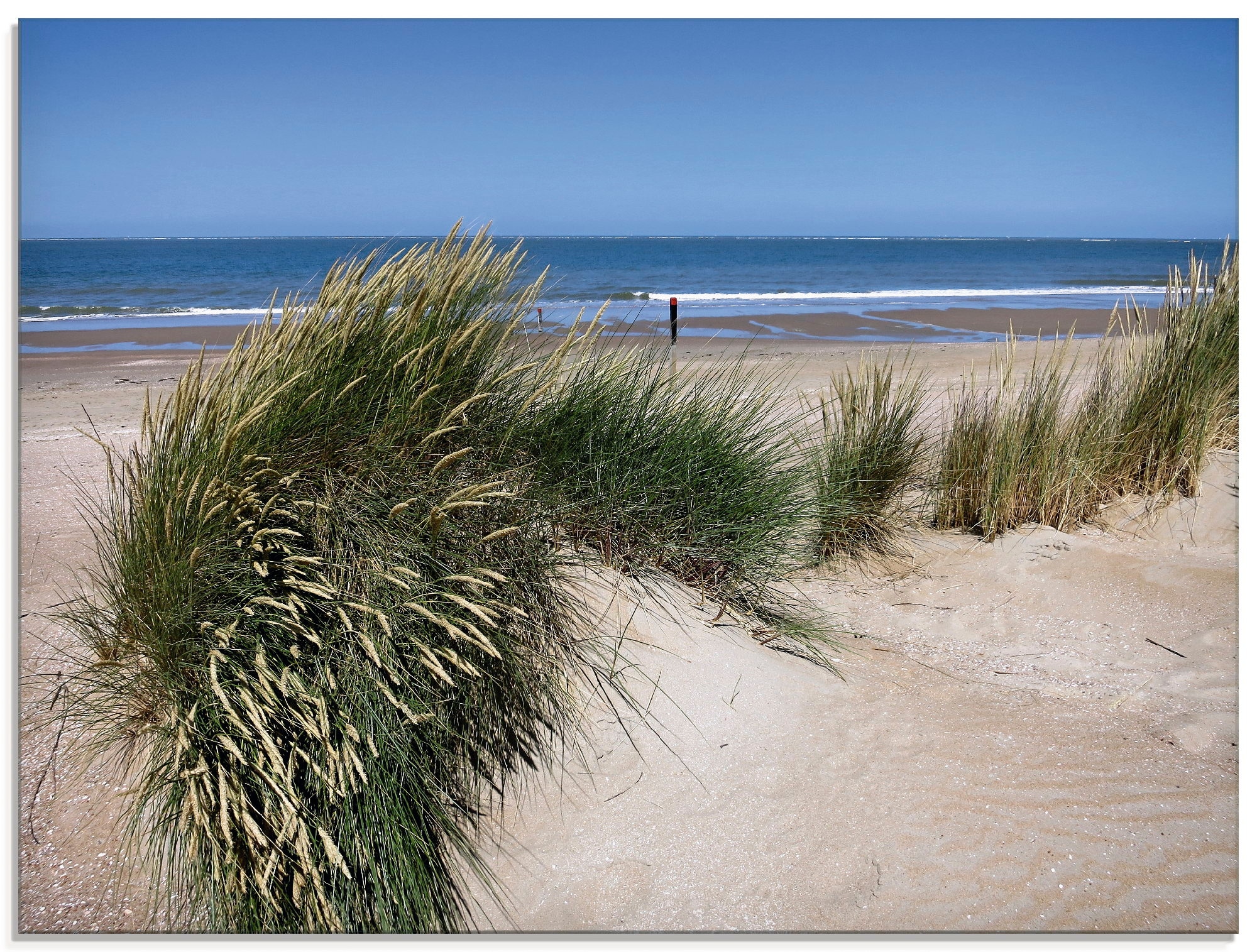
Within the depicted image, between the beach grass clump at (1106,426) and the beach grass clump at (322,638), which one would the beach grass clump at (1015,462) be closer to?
the beach grass clump at (1106,426)

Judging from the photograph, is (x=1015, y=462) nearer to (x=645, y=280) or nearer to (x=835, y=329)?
(x=835, y=329)

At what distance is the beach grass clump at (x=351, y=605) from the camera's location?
209cm

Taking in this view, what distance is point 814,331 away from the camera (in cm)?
1902

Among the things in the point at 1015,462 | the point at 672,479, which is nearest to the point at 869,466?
the point at 1015,462

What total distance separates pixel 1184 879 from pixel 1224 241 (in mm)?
3856

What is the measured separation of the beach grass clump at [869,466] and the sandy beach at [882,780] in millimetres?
385

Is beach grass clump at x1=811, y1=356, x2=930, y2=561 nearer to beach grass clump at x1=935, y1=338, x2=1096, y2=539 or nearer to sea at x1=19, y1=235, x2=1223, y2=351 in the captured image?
beach grass clump at x1=935, y1=338, x2=1096, y2=539

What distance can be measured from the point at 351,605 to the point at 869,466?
3.14 meters

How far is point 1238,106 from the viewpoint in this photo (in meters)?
2.78

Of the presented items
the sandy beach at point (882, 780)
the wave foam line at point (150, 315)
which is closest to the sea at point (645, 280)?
the wave foam line at point (150, 315)

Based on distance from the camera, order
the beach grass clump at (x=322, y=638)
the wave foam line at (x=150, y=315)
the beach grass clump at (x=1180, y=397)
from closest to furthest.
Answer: the beach grass clump at (x=322, y=638), the beach grass clump at (x=1180, y=397), the wave foam line at (x=150, y=315)

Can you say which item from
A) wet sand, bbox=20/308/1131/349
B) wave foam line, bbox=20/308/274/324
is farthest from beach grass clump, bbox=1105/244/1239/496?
wave foam line, bbox=20/308/274/324

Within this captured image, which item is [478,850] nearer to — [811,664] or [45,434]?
[811,664]
